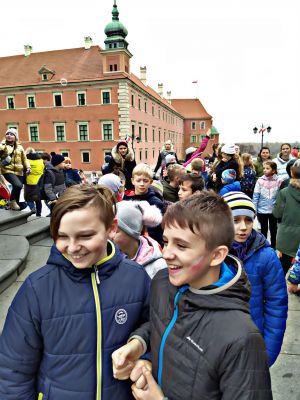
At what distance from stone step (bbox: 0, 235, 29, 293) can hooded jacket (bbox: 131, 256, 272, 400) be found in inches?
99.4

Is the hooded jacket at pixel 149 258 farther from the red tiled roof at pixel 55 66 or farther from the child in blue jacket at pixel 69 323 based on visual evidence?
the red tiled roof at pixel 55 66

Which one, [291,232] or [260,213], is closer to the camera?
[291,232]

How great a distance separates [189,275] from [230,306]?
0.19 m

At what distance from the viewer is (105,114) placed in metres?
32.1

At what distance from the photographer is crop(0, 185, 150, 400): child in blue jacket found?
1241 mm

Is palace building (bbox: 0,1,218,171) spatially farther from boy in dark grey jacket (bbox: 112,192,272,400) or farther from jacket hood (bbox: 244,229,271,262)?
boy in dark grey jacket (bbox: 112,192,272,400)

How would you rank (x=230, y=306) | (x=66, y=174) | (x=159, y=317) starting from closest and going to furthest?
1. (x=230, y=306)
2. (x=159, y=317)
3. (x=66, y=174)

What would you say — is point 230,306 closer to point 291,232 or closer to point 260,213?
point 291,232

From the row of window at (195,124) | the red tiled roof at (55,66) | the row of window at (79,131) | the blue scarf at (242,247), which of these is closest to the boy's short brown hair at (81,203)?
the blue scarf at (242,247)

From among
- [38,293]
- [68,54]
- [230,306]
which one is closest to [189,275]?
[230,306]

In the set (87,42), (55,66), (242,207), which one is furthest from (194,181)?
(87,42)

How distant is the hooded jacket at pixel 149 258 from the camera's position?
1.84m

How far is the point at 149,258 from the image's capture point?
1868 millimetres

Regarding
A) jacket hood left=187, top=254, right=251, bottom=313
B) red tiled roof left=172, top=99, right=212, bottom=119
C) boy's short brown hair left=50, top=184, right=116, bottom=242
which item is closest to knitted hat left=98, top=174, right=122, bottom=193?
boy's short brown hair left=50, top=184, right=116, bottom=242
